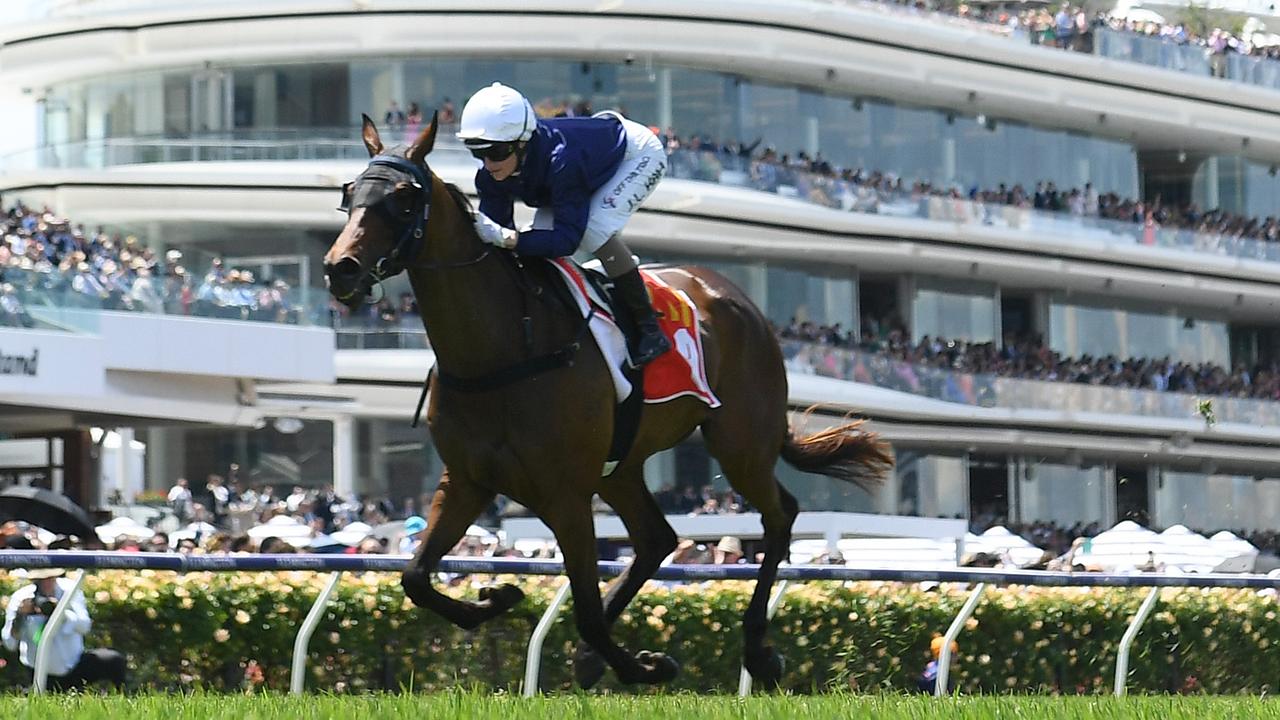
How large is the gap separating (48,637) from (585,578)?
77.4 inches

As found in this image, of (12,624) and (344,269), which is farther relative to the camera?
(12,624)

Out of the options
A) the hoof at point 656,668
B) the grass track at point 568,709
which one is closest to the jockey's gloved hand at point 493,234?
the grass track at point 568,709

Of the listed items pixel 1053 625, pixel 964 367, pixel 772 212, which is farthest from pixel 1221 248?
pixel 1053 625

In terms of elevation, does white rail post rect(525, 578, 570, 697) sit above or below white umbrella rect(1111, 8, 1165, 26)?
below

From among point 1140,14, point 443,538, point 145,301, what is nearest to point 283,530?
point 145,301

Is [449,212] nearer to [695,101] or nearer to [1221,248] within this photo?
[695,101]

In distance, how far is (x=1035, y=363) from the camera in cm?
3409

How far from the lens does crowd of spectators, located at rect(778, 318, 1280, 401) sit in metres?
31.7

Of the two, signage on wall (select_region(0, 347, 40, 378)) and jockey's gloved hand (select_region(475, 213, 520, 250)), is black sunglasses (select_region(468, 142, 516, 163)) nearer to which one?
jockey's gloved hand (select_region(475, 213, 520, 250))

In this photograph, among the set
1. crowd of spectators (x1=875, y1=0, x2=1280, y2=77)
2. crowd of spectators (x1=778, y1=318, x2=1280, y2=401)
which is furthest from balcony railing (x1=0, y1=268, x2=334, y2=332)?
crowd of spectators (x1=875, y1=0, x2=1280, y2=77)

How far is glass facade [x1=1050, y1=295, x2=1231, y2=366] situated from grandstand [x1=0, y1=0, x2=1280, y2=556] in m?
0.07

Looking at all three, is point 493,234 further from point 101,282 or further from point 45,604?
point 101,282

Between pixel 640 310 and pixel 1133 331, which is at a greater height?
pixel 640 310

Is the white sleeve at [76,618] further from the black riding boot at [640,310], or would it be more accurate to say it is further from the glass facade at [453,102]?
the glass facade at [453,102]
